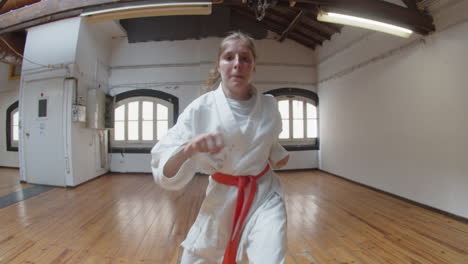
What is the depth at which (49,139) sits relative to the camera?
4500 mm

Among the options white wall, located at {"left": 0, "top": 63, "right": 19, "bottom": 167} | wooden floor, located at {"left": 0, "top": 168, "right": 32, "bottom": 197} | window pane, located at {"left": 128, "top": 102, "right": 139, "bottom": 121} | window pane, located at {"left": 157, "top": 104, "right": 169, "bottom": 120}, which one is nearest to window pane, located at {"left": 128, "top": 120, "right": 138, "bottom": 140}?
window pane, located at {"left": 128, "top": 102, "right": 139, "bottom": 121}

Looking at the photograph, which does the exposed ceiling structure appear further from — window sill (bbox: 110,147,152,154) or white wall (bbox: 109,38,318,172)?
window sill (bbox: 110,147,152,154)

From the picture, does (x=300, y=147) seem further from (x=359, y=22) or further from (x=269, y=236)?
(x=269, y=236)

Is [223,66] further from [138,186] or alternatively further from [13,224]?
[138,186]

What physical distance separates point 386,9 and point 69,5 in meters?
4.65

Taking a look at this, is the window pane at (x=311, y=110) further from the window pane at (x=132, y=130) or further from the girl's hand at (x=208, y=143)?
the girl's hand at (x=208, y=143)

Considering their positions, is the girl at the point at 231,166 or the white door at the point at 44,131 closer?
the girl at the point at 231,166

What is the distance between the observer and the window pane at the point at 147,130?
595 cm

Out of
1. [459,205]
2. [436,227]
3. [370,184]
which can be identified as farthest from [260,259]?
[370,184]

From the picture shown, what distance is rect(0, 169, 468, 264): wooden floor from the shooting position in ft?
6.49

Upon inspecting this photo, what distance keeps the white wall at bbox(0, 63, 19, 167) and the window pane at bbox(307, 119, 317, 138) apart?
27.8 feet

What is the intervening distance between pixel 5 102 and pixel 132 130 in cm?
442

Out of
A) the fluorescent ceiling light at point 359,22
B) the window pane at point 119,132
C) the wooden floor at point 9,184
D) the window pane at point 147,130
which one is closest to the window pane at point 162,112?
the window pane at point 147,130

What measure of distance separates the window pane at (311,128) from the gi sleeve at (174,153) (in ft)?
18.6
